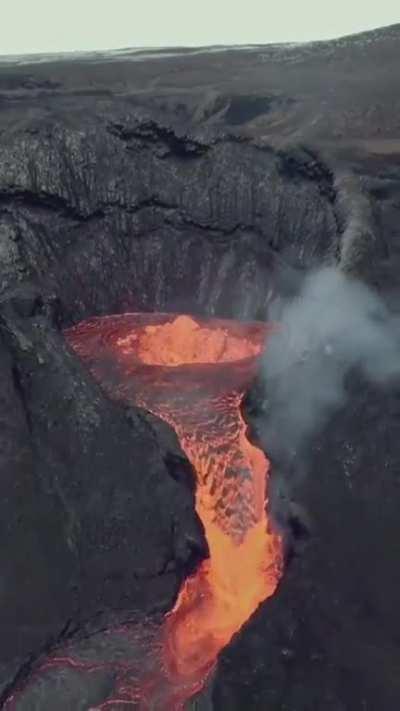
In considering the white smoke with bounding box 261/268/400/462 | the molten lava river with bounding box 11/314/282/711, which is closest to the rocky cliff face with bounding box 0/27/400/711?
the white smoke with bounding box 261/268/400/462

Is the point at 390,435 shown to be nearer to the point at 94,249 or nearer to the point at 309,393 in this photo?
the point at 309,393

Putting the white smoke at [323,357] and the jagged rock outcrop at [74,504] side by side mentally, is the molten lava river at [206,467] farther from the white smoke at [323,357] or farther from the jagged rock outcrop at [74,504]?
the white smoke at [323,357]

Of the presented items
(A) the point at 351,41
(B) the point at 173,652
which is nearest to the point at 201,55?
(A) the point at 351,41

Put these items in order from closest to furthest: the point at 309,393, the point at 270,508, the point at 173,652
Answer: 1. the point at 173,652
2. the point at 270,508
3. the point at 309,393

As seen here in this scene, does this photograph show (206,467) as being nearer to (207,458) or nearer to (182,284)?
(207,458)

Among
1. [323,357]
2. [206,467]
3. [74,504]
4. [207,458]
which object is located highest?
[323,357]

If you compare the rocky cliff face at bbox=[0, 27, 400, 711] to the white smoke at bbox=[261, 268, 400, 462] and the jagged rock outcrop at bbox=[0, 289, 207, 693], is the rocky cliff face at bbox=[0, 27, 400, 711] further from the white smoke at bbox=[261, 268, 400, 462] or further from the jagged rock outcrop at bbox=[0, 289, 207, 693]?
the white smoke at bbox=[261, 268, 400, 462]

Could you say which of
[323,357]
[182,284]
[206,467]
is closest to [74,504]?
[206,467]
